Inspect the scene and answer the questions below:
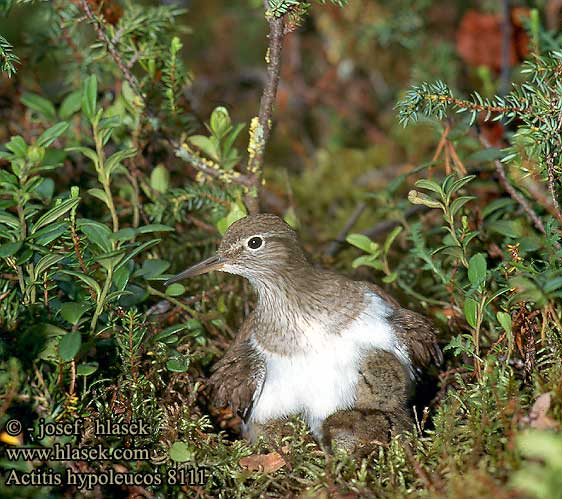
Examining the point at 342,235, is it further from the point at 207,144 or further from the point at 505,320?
the point at 505,320

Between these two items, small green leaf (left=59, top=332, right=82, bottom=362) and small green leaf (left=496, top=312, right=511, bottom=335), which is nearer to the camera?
small green leaf (left=59, top=332, right=82, bottom=362)

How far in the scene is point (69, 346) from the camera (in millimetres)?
2434

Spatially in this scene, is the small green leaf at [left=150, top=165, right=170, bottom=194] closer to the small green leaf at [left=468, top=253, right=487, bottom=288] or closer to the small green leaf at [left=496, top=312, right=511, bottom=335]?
the small green leaf at [left=468, top=253, right=487, bottom=288]

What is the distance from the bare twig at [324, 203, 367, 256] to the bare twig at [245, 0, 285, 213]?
0.72 meters

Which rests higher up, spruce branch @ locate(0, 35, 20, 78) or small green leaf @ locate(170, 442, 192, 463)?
spruce branch @ locate(0, 35, 20, 78)

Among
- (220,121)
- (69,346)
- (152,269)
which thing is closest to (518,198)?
(220,121)

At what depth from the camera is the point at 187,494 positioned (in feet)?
8.41

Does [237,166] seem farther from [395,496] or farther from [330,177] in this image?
[395,496]

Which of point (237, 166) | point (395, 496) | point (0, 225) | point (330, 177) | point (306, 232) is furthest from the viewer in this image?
point (330, 177)

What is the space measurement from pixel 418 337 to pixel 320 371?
469mm

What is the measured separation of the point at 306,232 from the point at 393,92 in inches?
72.6

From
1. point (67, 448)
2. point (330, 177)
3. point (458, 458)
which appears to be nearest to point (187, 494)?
point (67, 448)

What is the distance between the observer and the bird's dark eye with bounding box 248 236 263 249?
3.15 meters

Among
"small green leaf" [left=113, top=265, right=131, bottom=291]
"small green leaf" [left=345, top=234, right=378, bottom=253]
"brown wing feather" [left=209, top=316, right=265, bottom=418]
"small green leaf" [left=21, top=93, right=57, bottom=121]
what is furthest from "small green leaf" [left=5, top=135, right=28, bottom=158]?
"small green leaf" [left=345, top=234, right=378, bottom=253]
